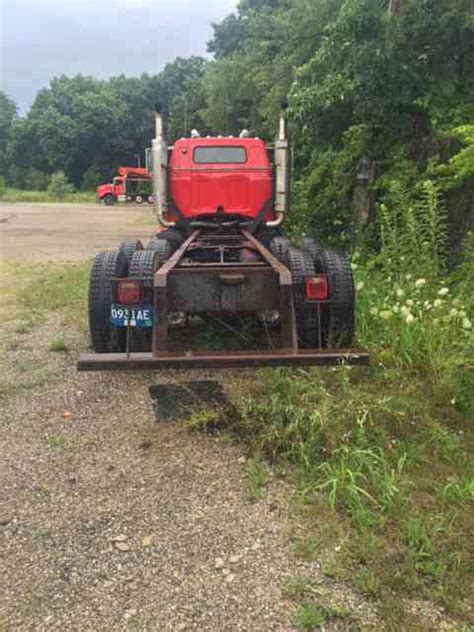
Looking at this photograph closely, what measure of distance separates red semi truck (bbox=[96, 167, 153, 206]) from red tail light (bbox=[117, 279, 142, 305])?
39.3 meters

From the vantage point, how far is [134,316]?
16.1 feet

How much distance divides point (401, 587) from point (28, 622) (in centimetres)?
145

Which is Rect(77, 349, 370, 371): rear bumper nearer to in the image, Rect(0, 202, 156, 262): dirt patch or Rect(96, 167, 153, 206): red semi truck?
Rect(0, 202, 156, 262): dirt patch

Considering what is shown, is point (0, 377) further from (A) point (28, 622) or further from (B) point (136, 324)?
(A) point (28, 622)

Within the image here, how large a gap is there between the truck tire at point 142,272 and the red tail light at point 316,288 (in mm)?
1225

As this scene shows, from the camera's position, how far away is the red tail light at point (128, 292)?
4.88 m

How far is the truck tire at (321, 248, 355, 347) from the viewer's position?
5.23 meters

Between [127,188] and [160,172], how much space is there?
36880mm

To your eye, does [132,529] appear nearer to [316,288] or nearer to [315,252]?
[316,288]

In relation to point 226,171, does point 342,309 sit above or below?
below

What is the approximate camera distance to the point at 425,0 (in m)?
8.32

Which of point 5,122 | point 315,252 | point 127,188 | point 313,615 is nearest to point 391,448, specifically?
point 313,615

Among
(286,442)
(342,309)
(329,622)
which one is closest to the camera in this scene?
(329,622)

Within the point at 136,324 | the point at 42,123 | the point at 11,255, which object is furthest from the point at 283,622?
the point at 42,123
